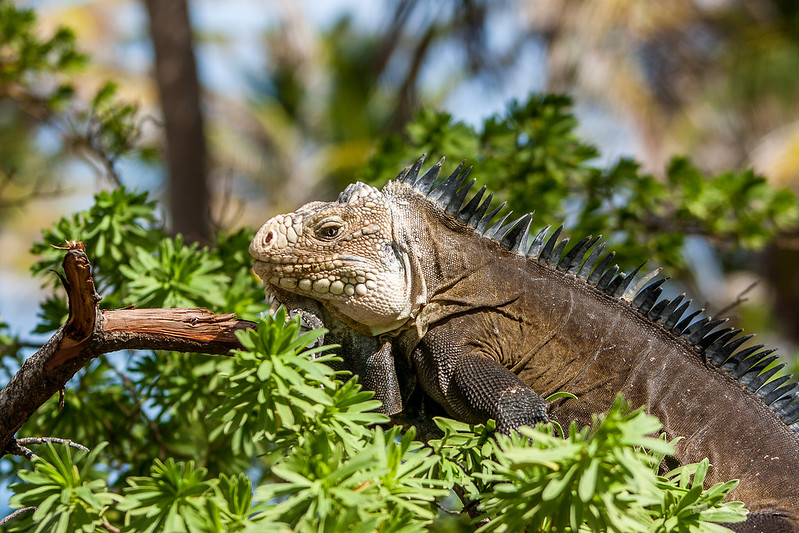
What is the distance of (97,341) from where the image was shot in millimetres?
2924

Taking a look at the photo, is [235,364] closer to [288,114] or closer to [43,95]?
[43,95]

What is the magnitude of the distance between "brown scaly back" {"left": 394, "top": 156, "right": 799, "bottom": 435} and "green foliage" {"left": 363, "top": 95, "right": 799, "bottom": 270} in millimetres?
1508

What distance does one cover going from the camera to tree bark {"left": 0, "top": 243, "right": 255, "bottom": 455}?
289cm

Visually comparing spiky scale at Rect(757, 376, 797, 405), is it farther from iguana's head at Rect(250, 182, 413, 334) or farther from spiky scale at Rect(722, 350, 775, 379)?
iguana's head at Rect(250, 182, 413, 334)

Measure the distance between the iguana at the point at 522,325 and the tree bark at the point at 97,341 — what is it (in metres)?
0.47

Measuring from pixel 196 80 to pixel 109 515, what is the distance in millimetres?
4934

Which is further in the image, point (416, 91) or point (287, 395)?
point (416, 91)

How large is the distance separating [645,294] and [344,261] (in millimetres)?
1336

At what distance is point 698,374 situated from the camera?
11.0 feet

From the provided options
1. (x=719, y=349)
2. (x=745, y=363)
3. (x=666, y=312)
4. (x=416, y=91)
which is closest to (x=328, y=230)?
(x=666, y=312)

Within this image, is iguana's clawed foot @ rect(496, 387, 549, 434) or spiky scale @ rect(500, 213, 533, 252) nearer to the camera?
iguana's clawed foot @ rect(496, 387, 549, 434)

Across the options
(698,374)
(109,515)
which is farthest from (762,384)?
(109,515)

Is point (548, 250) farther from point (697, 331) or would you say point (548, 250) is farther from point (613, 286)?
point (697, 331)

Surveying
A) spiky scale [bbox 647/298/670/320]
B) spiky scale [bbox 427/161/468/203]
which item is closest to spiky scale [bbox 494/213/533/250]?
spiky scale [bbox 427/161/468/203]
